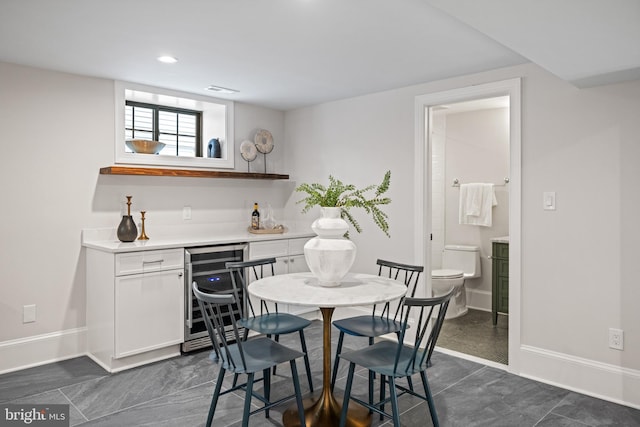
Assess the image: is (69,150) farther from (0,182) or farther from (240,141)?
(240,141)

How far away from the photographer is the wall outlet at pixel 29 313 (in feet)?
10.9

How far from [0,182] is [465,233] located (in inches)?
177

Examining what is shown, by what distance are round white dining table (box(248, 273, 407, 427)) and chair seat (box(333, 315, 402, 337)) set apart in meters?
0.18

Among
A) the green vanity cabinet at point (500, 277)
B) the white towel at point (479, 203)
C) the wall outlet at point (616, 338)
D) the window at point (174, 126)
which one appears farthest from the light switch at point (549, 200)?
the window at point (174, 126)

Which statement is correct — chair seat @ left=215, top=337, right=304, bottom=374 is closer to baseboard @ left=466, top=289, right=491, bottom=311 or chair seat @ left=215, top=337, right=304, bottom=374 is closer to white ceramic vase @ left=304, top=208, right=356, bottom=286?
white ceramic vase @ left=304, top=208, right=356, bottom=286

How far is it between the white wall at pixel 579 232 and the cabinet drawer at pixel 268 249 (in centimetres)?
208

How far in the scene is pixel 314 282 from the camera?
271 centimetres

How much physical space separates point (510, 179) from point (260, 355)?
2226 millimetres

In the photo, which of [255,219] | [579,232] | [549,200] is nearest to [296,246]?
[255,219]

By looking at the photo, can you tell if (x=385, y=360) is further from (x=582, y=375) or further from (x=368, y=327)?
(x=582, y=375)

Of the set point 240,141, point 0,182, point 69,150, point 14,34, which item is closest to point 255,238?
point 240,141

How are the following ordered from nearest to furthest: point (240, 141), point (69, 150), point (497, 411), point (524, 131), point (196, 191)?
point (497, 411), point (524, 131), point (69, 150), point (196, 191), point (240, 141)

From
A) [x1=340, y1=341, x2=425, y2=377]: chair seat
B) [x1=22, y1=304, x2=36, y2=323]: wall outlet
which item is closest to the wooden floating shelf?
[x1=22, y1=304, x2=36, y2=323]: wall outlet

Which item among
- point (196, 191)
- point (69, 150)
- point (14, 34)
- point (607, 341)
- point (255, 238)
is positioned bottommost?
point (607, 341)
